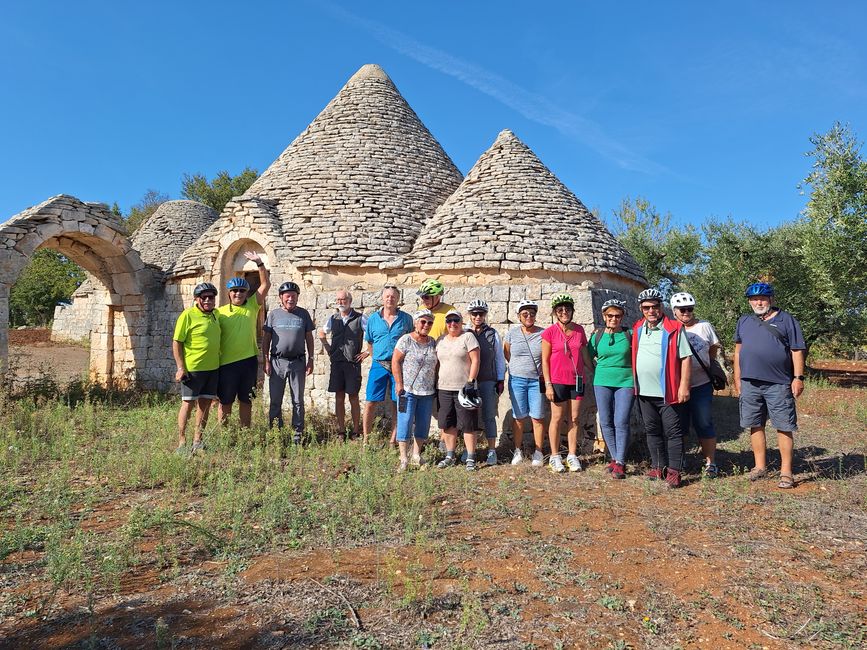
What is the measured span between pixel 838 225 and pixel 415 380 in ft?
37.9

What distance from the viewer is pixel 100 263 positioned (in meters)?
10.7

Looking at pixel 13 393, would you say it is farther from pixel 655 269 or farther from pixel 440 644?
pixel 655 269

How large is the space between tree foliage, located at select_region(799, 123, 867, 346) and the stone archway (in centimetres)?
1436

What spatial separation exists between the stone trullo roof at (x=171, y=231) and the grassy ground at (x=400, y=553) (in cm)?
1023

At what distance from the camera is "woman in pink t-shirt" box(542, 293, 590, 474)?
516 cm

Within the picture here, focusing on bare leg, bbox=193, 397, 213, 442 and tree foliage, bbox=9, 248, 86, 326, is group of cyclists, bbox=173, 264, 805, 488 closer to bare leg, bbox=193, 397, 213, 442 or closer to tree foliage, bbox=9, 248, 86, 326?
bare leg, bbox=193, 397, 213, 442

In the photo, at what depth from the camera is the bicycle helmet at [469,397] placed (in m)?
4.99

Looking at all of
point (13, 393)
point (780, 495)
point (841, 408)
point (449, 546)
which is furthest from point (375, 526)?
point (841, 408)

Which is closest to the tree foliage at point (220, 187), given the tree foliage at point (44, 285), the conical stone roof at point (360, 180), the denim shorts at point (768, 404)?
the tree foliage at point (44, 285)

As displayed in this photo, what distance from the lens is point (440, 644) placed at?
2428 mm

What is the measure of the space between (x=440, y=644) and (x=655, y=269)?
18.2 meters

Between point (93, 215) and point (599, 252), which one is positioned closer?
point (599, 252)

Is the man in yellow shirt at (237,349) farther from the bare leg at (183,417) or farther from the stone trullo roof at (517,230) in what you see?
the stone trullo roof at (517,230)

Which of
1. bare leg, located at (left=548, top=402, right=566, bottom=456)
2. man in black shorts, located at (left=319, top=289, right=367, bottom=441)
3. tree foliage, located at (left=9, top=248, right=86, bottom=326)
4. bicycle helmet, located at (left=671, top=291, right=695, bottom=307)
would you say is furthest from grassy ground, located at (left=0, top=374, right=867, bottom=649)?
tree foliage, located at (left=9, top=248, right=86, bottom=326)
